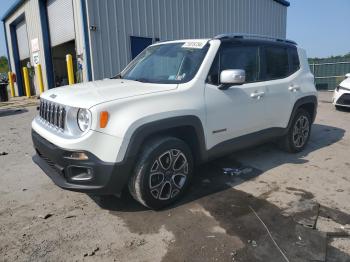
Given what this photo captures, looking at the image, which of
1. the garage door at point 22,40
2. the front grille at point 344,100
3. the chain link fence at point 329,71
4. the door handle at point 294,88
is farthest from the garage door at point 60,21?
the chain link fence at point 329,71

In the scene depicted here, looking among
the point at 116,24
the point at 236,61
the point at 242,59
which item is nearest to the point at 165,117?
the point at 236,61

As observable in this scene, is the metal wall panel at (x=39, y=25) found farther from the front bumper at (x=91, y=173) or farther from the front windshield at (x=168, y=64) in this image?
the front bumper at (x=91, y=173)

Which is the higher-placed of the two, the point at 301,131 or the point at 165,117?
the point at 165,117

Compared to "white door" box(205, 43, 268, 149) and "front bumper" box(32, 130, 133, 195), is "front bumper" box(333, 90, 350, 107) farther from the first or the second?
"front bumper" box(32, 130, 133, 195)

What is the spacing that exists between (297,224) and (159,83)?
82.8 inches

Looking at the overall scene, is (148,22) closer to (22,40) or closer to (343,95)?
(343,95)

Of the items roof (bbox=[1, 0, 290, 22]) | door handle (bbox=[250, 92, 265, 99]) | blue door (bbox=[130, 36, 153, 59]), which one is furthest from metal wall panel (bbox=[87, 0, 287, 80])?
door handle (bbox=[250, 92, 265, 99])

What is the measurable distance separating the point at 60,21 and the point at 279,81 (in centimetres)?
1092

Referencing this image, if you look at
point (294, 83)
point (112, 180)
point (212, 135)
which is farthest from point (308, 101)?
point (112, 180)

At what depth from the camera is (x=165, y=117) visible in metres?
3.22

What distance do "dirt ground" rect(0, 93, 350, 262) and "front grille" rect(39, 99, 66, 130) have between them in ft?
3.13

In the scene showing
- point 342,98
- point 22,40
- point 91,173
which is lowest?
point 342,98

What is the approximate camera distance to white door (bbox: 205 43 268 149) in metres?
3.72

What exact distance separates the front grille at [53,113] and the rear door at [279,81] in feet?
9.06
